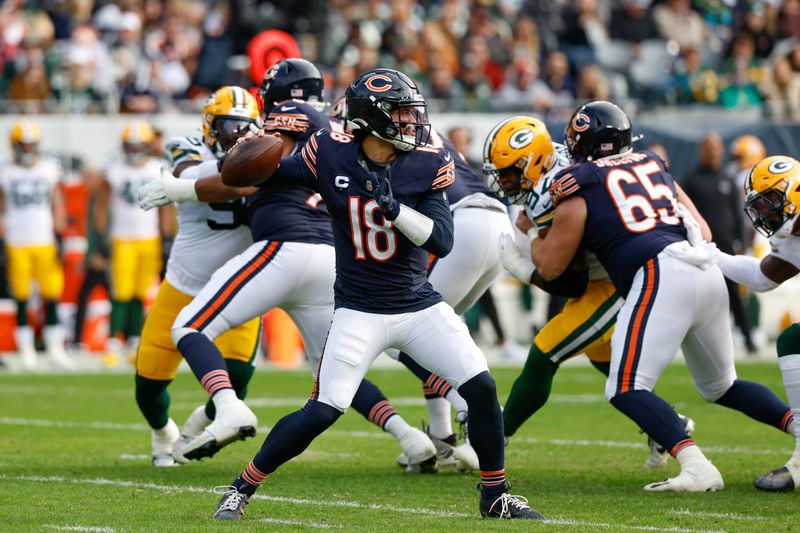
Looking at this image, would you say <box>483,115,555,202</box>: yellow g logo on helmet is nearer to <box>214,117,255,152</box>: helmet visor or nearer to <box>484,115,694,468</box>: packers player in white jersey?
<box>484,115,694,468</box>: packers player in white jersey

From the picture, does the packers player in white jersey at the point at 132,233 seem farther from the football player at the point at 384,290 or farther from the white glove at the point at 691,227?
the football player at the point at 384,290

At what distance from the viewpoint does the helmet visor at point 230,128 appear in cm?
648

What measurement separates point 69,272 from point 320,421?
9347 mm

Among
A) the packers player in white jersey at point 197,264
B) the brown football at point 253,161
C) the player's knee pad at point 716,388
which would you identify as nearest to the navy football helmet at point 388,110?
the brown football at point 253,161

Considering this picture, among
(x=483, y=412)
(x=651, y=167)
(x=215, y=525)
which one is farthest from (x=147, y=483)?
(x=651, y=167)

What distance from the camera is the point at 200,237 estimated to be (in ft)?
22.0

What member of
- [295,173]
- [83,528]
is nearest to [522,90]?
[295,173]

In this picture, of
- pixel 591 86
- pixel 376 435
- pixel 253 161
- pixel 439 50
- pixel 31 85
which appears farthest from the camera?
pixel 439 50

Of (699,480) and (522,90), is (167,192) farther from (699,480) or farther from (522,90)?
(522,90)

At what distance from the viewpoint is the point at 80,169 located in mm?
13789

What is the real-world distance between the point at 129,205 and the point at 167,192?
653 centimetres

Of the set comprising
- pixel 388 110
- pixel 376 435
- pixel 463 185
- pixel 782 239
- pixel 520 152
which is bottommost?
pixel 376 435

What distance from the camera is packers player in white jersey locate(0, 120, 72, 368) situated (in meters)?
12.3

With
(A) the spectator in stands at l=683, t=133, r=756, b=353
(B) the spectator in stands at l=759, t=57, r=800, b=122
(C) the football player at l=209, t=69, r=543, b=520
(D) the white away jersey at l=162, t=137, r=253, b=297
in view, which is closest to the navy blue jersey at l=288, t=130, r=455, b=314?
(C) the football player at l=209, t=69, r=543, b=520
